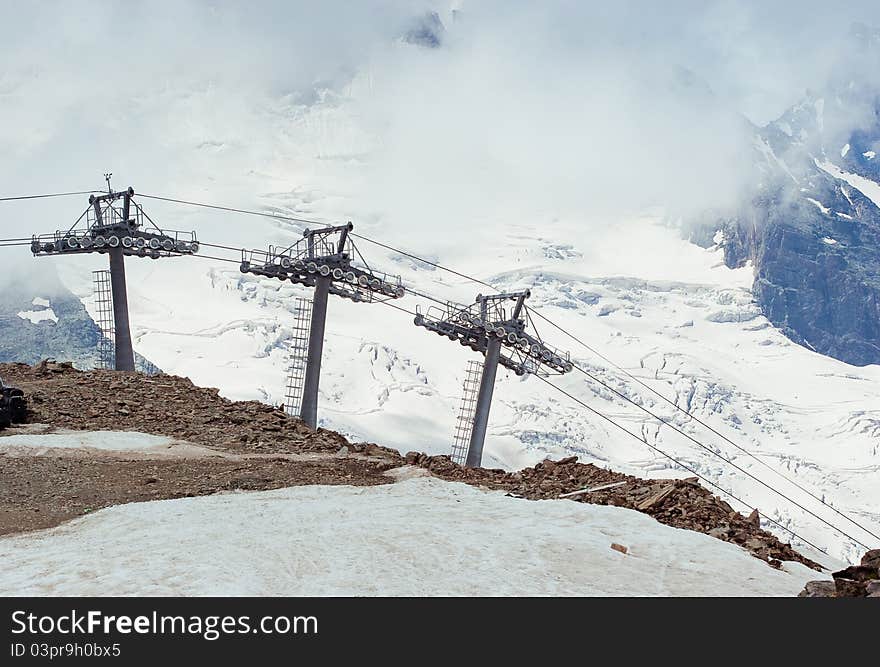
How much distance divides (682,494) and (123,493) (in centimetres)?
1263

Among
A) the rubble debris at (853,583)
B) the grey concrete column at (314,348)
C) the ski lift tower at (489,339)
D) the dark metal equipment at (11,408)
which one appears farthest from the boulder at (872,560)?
the grey concrete column at (314,348)

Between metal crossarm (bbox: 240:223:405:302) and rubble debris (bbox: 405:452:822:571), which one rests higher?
metal crossarm (bbox: 240:223:405:302)

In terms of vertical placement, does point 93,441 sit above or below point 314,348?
below

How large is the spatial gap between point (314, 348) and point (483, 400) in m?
9.35

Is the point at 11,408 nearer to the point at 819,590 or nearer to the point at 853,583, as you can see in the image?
the point at 819,590

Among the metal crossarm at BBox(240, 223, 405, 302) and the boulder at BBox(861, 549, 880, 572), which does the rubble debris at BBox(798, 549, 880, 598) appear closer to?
the boulder at BBox(861, 549, 880, 572)

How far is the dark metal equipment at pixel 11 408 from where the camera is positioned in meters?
31.5

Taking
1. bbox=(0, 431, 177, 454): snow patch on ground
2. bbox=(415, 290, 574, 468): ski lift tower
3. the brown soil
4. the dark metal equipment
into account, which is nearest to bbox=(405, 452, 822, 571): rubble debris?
the brown soil

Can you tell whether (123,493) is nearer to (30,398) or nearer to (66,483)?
(66,483)

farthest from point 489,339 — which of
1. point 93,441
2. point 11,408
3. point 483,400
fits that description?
point 93,441

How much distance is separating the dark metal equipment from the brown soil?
55 centimetres

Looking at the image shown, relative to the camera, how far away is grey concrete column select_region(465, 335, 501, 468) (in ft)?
168

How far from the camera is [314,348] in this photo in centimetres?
4972
